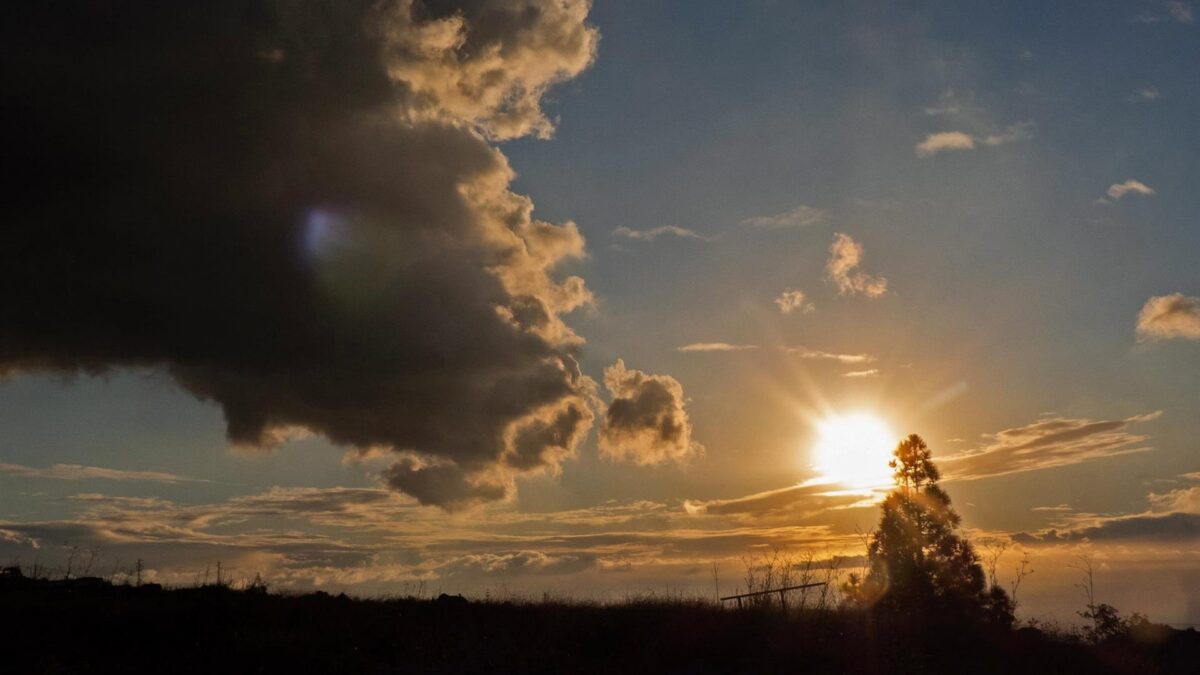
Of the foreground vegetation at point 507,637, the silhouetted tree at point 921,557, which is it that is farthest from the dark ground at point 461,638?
the silhouetted tree at point 921,557

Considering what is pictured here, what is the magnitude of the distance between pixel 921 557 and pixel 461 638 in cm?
2281

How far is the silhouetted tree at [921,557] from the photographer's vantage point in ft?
119

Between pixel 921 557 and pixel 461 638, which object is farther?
pixel 921 557

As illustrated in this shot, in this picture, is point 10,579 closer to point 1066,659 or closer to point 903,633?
point 903,633

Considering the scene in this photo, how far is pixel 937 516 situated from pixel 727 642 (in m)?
19.6

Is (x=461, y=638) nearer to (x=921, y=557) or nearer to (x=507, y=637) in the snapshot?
(x=507, y=637)

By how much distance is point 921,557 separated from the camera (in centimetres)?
3909

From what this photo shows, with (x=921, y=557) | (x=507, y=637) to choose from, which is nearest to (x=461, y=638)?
(x=507, y=637)

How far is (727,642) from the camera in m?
24.1

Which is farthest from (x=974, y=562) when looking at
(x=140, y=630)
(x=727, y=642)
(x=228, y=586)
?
(x=140, y=630)

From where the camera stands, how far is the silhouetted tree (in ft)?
119

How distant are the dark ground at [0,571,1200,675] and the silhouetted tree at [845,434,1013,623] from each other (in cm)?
658

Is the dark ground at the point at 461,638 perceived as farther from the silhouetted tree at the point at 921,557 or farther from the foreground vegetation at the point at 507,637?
the silhouetted tree at the point at 921,557

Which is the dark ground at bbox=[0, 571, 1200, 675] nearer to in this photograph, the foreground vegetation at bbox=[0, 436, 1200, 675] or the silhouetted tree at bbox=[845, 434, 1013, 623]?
the foreground vegetation at bbox=[0, 436, 1200, 675]
